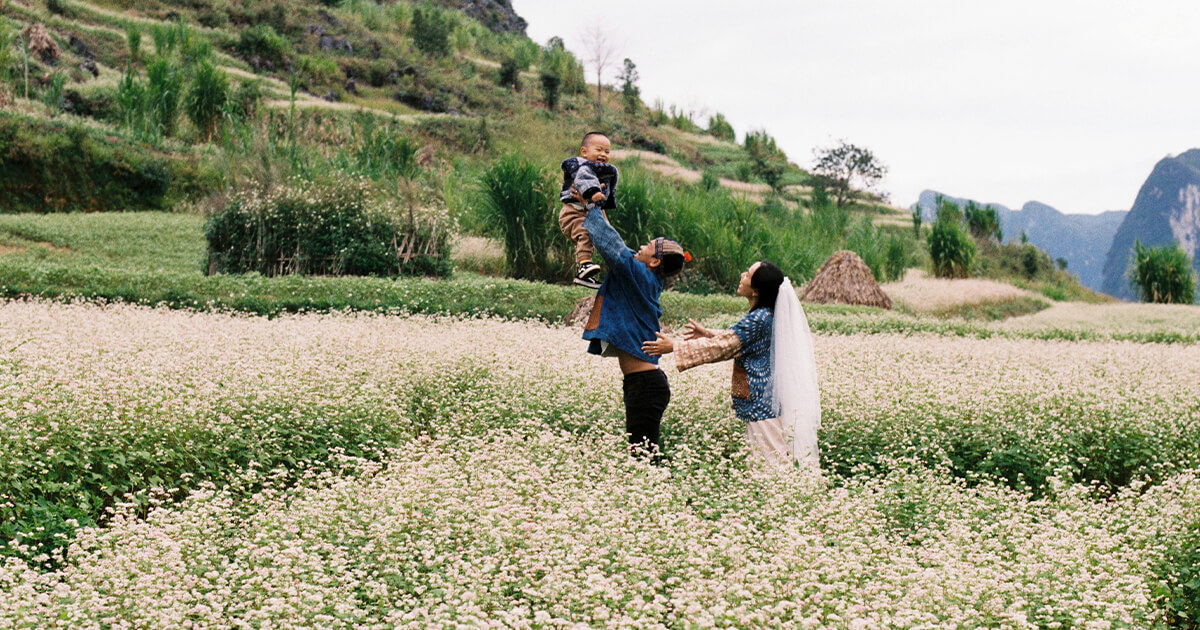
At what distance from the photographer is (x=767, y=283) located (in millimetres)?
5621

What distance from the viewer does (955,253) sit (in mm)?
24516

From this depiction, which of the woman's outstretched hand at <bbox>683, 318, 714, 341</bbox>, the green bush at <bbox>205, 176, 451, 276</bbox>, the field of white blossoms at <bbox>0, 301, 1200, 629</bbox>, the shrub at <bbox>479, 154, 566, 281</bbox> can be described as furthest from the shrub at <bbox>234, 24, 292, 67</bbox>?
the woman's outstretched hand at <bbox>683, 318, 714, 341</bbox>

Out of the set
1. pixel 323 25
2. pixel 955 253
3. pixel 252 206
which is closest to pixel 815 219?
pixel 955 253

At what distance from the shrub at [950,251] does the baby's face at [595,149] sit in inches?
811

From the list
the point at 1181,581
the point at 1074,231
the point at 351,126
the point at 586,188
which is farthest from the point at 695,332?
the point at 1074,231

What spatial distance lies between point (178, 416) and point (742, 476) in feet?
10.8

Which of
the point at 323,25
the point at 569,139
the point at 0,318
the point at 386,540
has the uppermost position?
the point at 323,25

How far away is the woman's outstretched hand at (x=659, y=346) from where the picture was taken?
5.45 meters

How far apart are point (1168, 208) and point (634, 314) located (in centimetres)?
10477

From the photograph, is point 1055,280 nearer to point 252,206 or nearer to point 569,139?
point 569,139

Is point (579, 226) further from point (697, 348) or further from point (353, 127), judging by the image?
point (353, 127)

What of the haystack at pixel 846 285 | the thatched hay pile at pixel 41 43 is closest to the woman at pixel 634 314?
the haystack at pixel 846 285

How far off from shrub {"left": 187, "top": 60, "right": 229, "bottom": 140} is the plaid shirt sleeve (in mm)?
22691

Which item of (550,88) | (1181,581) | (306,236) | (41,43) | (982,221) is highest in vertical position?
(550,88)
